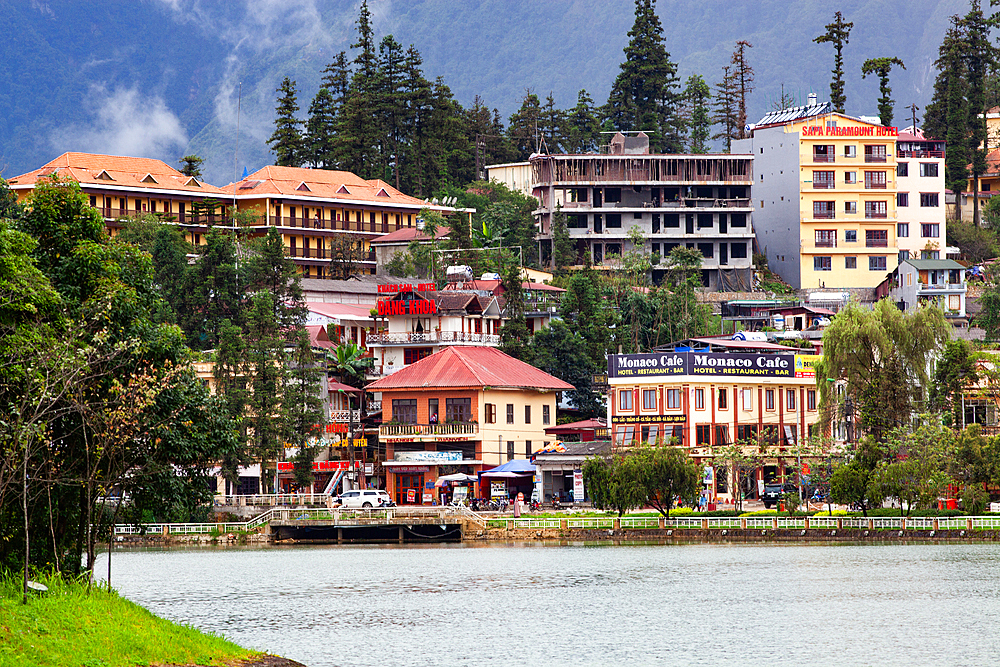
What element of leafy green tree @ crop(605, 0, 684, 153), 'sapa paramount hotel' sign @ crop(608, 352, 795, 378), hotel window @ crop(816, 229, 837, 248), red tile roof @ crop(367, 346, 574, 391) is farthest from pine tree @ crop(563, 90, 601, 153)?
'sapa paramount hotel' sign @ crop(608, 352, 795, 378)

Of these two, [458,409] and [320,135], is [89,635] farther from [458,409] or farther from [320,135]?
[320,135]

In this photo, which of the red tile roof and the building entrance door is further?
the red tile roof

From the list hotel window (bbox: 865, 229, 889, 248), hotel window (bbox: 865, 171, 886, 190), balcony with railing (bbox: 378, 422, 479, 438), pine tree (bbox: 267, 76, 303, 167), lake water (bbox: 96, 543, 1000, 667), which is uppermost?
pine tree (bbox: 267, 76, 303, 167)

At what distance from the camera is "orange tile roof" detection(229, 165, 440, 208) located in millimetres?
140875

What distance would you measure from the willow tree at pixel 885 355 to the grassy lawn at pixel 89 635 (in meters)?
49.7

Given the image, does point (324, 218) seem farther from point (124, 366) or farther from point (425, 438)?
point (124, 366)

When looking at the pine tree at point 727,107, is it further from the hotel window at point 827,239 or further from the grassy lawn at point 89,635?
the grassy lawn at point 89,635

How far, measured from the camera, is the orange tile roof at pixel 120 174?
135m

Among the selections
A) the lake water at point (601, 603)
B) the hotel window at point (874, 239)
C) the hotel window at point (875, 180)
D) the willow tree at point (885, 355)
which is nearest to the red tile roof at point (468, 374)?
the lake water at point (601, 603)

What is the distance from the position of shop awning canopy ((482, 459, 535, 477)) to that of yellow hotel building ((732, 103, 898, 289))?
5597 centimetres

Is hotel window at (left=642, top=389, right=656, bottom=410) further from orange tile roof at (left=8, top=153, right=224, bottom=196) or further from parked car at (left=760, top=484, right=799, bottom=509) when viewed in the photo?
orange tile roof at (left=8, top=153, right=224, bottom=196)

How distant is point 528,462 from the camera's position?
Result: 93438mm

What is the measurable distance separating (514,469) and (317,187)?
58.4 meters

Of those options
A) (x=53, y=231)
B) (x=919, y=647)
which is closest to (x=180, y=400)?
(x=53, y=231)
